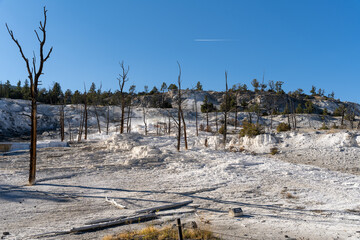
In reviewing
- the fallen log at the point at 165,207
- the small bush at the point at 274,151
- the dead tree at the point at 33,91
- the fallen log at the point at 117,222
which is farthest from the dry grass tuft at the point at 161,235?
the small bush at the point at 274,151

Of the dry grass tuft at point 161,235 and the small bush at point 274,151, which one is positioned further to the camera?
the small bush at point 274,151

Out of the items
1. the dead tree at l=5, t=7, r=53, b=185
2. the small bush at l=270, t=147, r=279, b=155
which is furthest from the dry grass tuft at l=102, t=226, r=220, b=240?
the small bush at l=270, t=147, r=279, b=155

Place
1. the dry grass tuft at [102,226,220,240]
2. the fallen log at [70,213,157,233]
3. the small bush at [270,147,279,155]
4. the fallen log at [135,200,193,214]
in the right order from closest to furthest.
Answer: the dry grass tuft at [102,226,220,240], the fallen log at [70,213,157,233], the fallen log at [135,200,193,214], the small bush at [270,147,279,155]

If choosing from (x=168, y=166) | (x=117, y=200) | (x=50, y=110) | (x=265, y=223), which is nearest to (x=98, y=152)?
(x=168, y=166)

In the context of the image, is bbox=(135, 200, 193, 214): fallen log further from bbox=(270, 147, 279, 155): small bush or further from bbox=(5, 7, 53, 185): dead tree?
bbox=(270, 147, 279, 155): small bush

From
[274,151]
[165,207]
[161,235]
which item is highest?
[274,151]

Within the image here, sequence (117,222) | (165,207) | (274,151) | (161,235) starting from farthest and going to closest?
(274,151) → (165,207) → (117,222) → (161,235)

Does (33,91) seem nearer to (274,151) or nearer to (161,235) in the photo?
(161,235)

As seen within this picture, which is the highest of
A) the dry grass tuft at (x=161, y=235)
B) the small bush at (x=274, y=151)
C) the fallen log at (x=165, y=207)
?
the small bush at (x=274, y=151)

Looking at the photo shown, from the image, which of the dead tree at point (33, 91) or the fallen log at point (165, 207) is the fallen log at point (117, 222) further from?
the dead tree at point (33, 91)

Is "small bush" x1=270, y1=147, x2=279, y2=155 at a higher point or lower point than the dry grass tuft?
higher

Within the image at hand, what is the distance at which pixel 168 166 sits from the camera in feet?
48.2

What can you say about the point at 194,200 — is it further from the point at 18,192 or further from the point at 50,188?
the point at 18,192

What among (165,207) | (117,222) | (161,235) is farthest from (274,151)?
(161,235)
